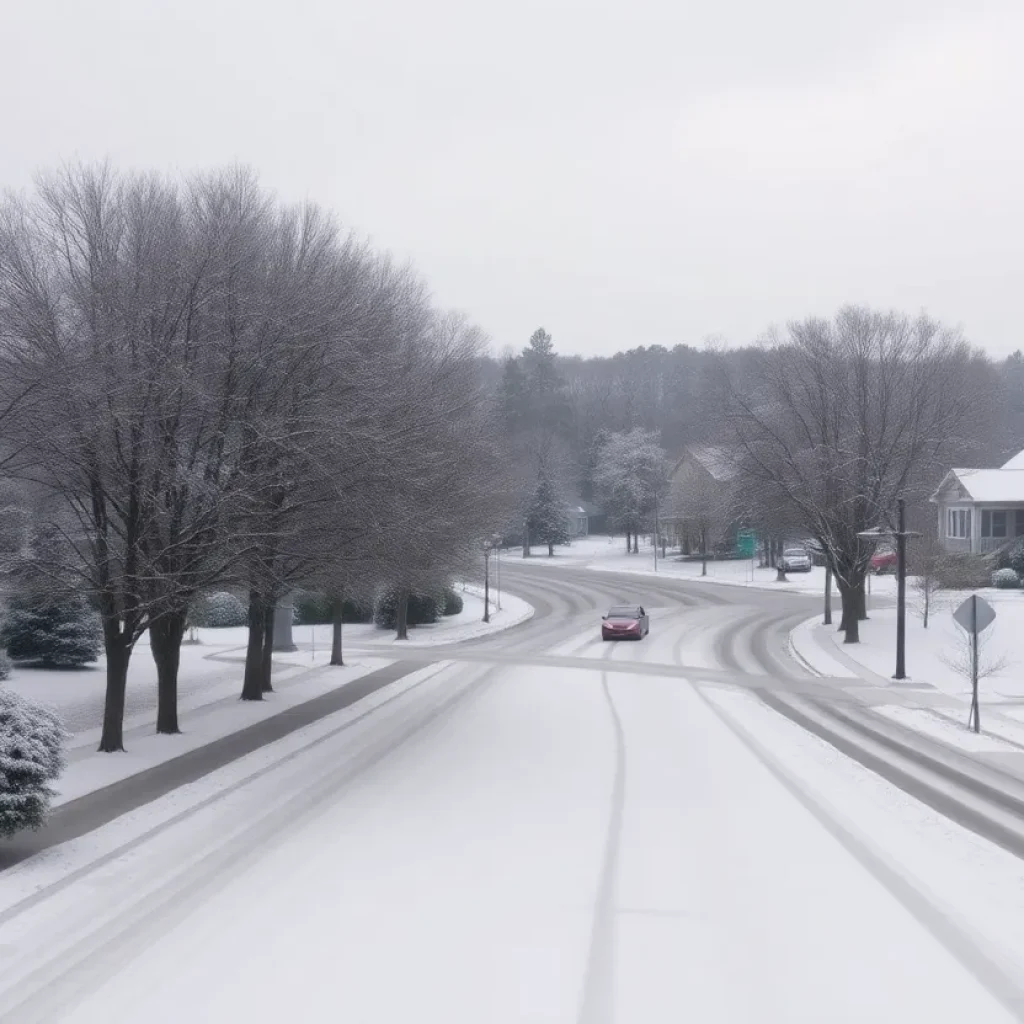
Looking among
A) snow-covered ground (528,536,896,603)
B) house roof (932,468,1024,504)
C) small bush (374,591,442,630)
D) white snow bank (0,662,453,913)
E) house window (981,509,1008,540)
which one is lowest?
white snow bank (0,662,453,913)

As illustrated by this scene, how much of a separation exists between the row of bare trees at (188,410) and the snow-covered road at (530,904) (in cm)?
357

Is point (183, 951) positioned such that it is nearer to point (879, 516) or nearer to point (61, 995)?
point (61, 995)

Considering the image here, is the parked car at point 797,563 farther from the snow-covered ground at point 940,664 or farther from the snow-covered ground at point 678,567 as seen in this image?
the snow-covered ground at point 940,664

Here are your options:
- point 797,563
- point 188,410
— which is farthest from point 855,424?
point 797,563

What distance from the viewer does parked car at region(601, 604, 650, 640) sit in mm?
39719

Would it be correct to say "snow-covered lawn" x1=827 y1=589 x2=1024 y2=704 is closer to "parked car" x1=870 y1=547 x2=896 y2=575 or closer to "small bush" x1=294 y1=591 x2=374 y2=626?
"parked car" x1=870 y1=547 x2=896 y2=575

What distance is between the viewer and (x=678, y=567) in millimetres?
76250

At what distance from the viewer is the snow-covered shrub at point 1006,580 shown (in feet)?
162

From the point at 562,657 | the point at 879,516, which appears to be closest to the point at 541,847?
the point at 562,657

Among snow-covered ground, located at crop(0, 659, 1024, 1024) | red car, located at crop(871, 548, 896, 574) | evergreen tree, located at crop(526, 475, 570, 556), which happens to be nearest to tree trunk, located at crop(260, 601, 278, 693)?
snow-covered ground, located at crop(0, 659, 1024, 1024)

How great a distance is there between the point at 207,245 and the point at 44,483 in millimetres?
4270

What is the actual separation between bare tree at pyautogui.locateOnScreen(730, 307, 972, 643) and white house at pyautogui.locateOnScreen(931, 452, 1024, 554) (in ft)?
46.4

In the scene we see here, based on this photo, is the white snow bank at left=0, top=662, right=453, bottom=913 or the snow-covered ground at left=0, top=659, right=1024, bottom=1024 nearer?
the snow-covered ground at left=0, top=659, right=1024, bottom=1024

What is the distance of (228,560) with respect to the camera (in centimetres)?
1691
